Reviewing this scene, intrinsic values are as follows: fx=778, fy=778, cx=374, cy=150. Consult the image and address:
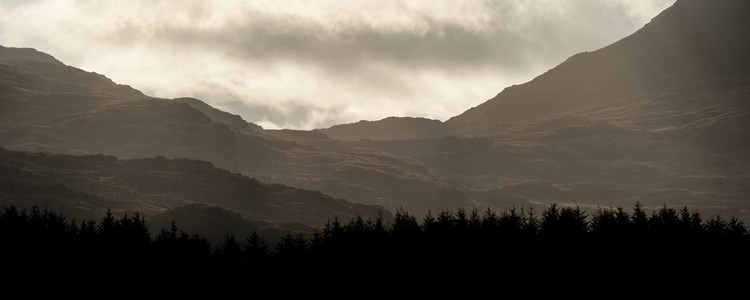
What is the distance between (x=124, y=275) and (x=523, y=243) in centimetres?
5541

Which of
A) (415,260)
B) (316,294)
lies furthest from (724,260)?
(316,294)

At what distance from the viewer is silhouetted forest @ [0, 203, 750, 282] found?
104m

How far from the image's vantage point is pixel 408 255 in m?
109

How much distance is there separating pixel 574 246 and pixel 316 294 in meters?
37.4

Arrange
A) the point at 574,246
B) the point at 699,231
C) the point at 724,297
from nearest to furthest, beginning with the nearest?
the point at 724,297, the point at 574,246, the point at 699,231

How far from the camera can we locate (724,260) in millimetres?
107812

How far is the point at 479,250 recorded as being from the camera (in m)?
112

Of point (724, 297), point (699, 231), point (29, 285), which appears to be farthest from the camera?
point (699, 231)

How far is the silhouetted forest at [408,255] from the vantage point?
103688 millimetres

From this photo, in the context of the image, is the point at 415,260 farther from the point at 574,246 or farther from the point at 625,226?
the point at 625,226

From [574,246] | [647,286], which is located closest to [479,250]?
[574,246]

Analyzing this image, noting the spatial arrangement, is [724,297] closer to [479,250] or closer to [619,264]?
[619,264]

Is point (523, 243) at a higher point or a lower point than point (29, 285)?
higher

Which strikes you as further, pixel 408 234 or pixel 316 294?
pixel 408 234
